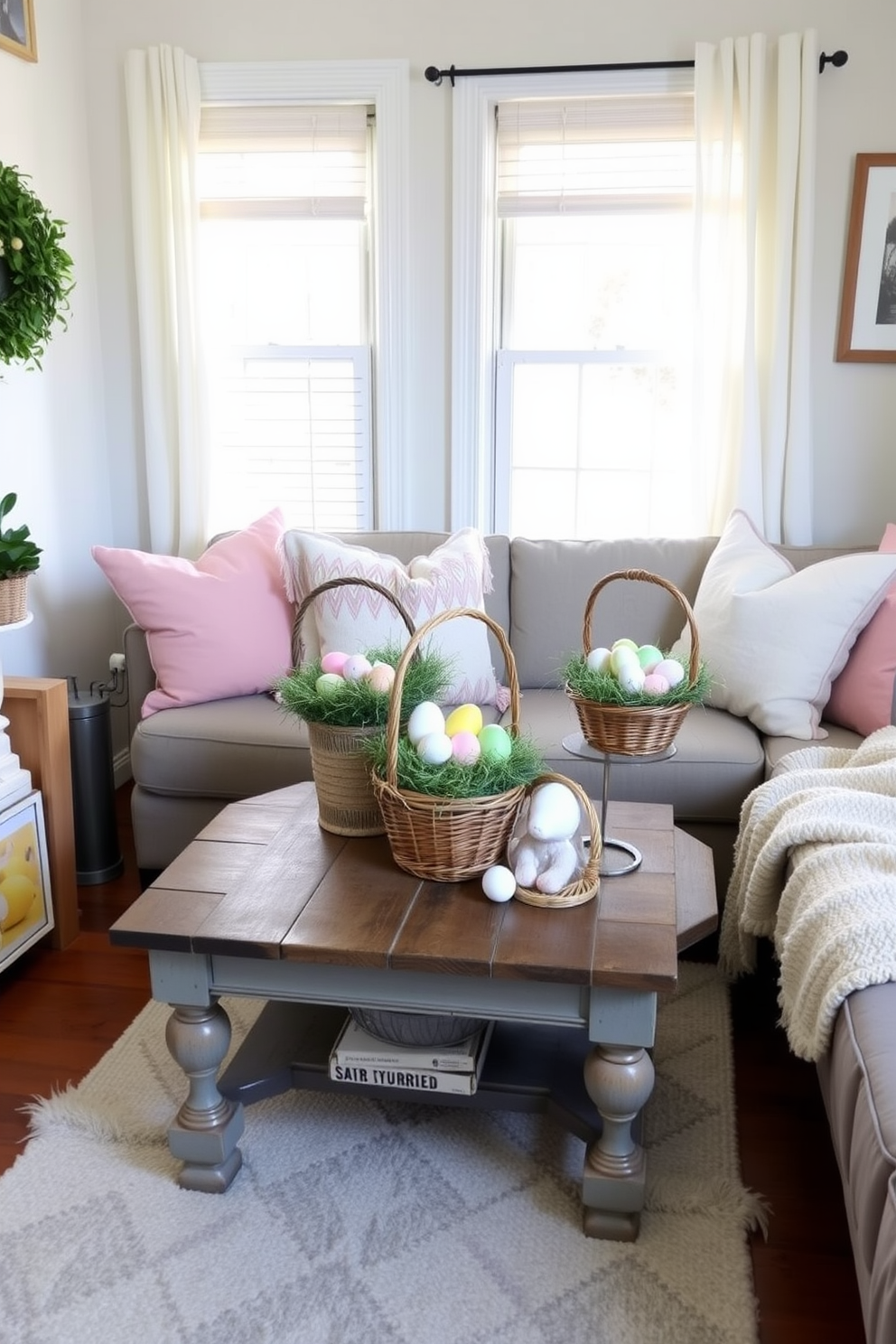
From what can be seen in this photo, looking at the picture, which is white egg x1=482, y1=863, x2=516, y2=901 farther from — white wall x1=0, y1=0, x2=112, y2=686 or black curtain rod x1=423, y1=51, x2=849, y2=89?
black curtain rod x1=423, y1=51, x2=849, y2=89

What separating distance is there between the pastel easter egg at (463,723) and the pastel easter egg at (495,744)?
22 mm

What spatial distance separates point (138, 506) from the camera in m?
3.49

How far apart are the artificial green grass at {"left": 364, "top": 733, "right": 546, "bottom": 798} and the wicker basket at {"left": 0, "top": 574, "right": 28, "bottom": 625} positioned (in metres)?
1.17

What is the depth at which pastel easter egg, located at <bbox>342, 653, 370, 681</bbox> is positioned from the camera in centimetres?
183

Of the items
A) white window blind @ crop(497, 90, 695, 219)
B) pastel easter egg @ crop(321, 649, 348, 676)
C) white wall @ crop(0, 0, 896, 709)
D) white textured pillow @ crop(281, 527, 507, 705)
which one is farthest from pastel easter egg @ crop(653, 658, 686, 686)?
white window blind @ crop(497, 90, 695, 219)

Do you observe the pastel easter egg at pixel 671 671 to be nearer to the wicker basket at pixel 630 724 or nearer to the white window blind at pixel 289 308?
the wicker basket at pixel 630 724

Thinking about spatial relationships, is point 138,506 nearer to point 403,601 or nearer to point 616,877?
point 403,601

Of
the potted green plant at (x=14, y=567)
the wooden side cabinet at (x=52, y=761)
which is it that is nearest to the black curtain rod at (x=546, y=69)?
the potted green plant at (x=14, y=567)

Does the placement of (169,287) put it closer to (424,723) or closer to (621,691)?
(424,723)

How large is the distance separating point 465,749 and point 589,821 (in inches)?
8.9

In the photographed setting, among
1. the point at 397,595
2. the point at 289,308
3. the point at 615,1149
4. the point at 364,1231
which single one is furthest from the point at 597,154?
the point at 364,1231

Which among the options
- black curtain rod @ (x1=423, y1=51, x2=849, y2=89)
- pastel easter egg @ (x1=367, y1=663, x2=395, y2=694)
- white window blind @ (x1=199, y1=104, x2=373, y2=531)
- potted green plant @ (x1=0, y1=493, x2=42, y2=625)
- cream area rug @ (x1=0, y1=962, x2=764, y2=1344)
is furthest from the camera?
white window blind @ (x1=199, y1=104, x2=373, y2=531)

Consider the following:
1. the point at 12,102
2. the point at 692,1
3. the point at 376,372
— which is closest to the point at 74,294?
the point at 12,102

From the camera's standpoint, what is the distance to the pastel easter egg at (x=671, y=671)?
1.68 m
